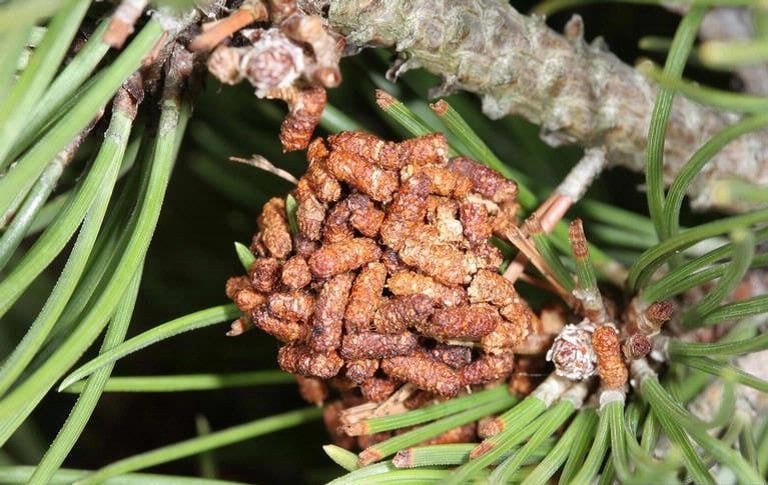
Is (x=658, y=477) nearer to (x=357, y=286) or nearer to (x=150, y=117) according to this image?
(x=357, y=286)

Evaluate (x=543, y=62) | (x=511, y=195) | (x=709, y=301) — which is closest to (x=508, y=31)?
(x=543, y=62)

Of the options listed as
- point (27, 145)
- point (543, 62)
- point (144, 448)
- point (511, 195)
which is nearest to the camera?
point (27, 145)

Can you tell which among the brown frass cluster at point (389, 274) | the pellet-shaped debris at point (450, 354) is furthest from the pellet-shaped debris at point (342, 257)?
the pellet-shaped debris at point (450, 354)

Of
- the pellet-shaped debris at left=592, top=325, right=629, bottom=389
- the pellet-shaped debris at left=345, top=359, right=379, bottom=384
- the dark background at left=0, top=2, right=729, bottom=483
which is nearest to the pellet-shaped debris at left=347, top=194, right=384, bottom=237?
the pellet-shaped debris at left=345, top=359, right=379, bottom=384

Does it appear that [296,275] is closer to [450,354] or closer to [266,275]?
[266,275]

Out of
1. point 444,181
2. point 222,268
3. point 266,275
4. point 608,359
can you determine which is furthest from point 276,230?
point 222,268

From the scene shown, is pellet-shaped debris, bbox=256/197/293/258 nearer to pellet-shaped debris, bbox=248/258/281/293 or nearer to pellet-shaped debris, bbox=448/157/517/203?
pellet-shaped debris, bbox=248/258/281/293
